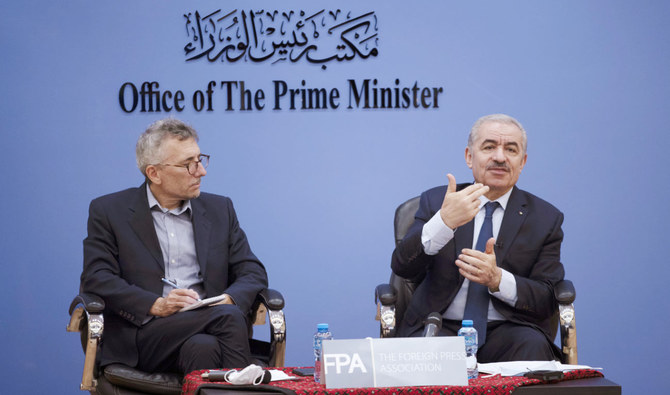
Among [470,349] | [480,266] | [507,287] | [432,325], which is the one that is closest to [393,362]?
[470,349]

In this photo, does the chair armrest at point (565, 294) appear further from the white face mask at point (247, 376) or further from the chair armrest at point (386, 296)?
the white face mask at point (247, 376)

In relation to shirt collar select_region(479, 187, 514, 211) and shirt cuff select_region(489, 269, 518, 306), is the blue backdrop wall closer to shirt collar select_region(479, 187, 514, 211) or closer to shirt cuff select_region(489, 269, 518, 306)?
shirt collar select_region(479, 187, 514, 211)

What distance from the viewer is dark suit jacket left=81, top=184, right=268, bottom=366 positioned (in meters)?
3.49

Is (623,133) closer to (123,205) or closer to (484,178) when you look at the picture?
(484,178)

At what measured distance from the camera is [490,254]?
3.33 m

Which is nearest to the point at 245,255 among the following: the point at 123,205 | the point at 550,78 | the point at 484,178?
the point at 123,205

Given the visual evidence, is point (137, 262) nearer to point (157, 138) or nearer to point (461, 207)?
point (157, 138)

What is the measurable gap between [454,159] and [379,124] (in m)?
0.50

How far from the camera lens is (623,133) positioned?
4.98m

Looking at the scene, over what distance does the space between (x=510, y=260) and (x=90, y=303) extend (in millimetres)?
1780

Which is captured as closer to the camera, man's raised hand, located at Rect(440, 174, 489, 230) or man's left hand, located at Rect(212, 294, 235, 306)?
man's raised hand, located at Rect(440, 174, 489, 230)

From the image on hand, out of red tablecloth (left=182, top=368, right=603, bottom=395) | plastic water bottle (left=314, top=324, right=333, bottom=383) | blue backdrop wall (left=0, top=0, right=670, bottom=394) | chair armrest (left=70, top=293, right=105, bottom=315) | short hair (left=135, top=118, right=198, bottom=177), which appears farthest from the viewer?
blue backdrop wall (left=0, top=0, right=670, bottom=394)

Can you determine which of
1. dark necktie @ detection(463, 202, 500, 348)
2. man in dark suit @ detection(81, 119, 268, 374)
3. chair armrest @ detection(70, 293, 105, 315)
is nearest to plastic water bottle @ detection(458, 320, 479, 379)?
dark necktie @ detection(463, 202, 500, 348)

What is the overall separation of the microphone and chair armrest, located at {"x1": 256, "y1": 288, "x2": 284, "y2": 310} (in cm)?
66
